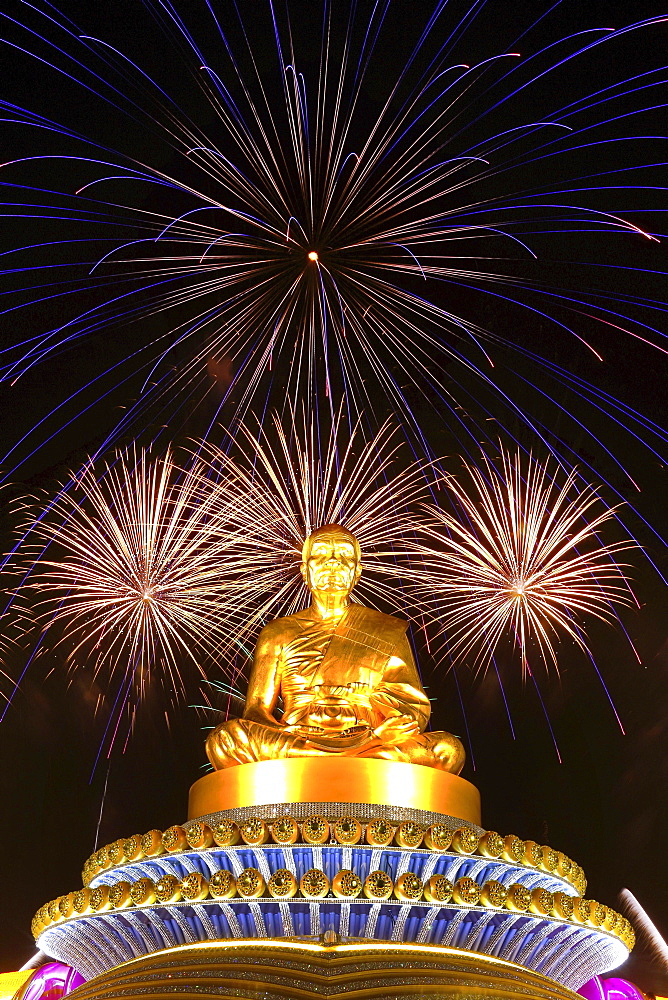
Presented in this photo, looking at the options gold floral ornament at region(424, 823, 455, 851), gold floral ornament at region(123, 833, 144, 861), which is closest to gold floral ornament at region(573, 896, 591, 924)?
gold floral ornament at region(424, 823, 455, 851)

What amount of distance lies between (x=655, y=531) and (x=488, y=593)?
5.76 feet

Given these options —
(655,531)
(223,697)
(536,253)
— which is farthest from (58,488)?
(655,531)

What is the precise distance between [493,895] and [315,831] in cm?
104

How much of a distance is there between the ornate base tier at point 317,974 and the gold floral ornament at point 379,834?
646mm

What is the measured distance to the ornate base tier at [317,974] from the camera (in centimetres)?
634

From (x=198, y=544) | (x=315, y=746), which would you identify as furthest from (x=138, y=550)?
(x=315, y=746)

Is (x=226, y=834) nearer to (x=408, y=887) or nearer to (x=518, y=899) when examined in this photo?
(x=408, y=887)

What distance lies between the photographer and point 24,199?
10266 mm

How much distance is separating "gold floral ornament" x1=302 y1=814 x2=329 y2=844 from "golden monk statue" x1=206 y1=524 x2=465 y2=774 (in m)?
1.01

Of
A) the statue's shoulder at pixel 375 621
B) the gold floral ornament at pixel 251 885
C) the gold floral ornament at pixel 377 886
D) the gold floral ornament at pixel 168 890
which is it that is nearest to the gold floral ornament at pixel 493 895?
the gold floral ornament at pixel 377 886

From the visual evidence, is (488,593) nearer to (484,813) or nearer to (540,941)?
(484,813)

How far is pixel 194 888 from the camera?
23.3ft

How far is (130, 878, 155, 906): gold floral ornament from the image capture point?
720 cm

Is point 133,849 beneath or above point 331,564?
beneath
